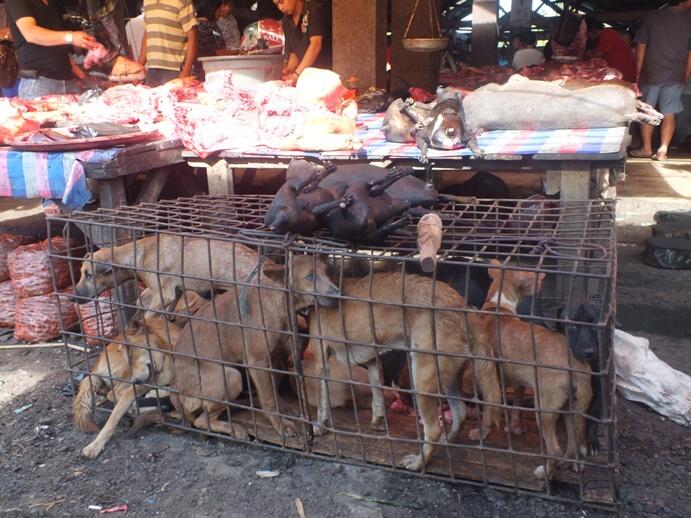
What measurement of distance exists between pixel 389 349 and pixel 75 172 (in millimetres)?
2754

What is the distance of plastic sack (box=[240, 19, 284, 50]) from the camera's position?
666cm

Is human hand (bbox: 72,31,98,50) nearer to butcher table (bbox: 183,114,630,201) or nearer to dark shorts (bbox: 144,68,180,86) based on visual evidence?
dark shorts (bbox: 144,68,180,86)

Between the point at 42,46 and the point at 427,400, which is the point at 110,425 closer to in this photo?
the point at 427,400

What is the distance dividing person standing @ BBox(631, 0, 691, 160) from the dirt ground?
26.5 ft

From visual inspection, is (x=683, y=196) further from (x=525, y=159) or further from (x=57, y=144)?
(x=57, y=144)

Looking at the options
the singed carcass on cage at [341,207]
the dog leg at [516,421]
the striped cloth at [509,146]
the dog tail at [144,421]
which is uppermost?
the striped cloth at [509,146]

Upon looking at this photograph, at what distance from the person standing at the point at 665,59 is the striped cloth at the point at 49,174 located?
8888 mm

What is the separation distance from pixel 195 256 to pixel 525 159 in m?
2.18

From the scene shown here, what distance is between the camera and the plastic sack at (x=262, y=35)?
6.66 metres

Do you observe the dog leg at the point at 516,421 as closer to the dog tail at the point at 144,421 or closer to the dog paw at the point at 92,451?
the dog tail at the point at 144,421

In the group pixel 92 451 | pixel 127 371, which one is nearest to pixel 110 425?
pixel 92 451

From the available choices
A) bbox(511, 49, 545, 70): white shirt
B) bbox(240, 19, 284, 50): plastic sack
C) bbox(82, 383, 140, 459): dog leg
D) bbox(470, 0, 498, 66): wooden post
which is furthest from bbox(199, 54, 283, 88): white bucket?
bbox(511, 49, 545, 70): white shirt

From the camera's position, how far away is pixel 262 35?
6676mm

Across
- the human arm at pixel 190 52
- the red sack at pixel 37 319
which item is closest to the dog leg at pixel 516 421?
the red sack at pixel 37 319
